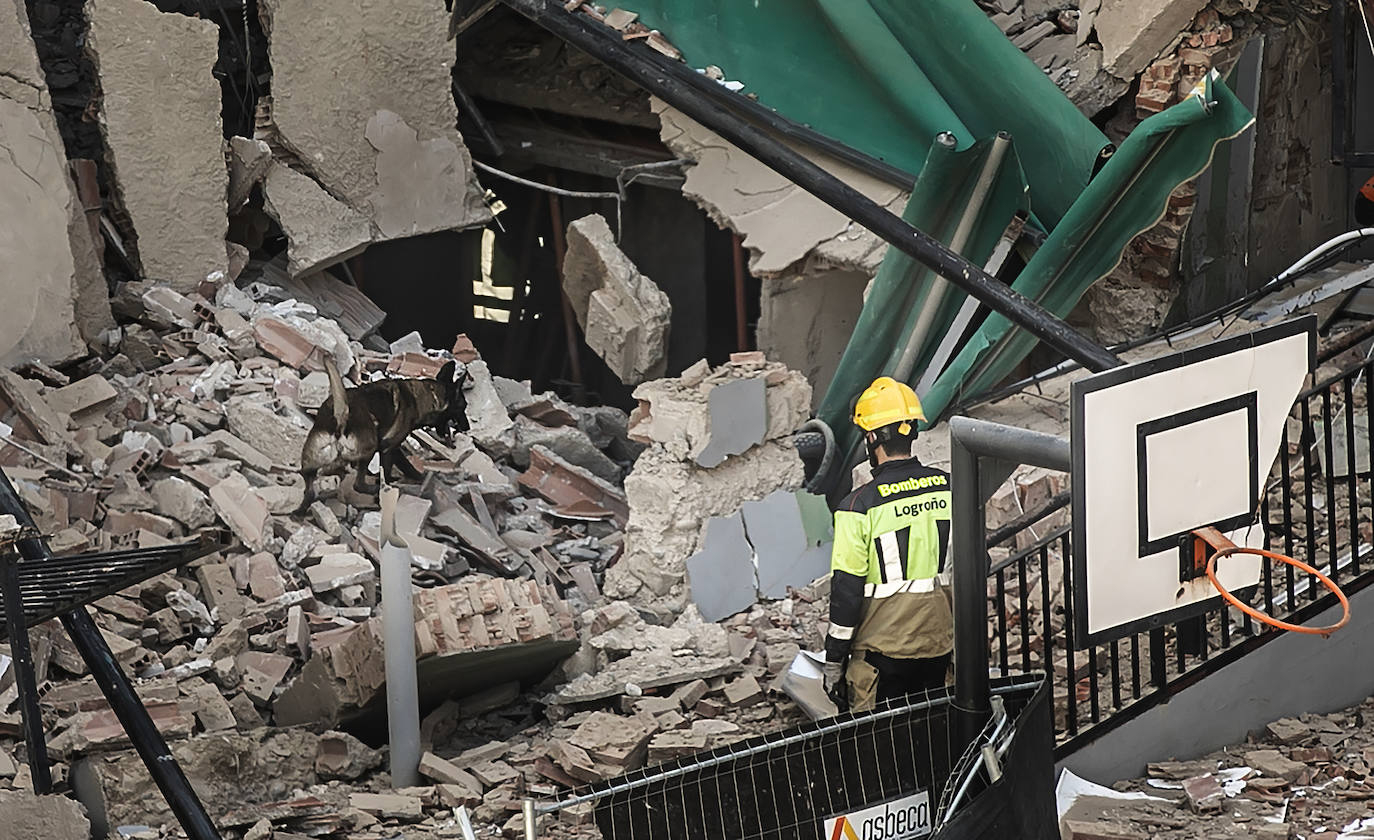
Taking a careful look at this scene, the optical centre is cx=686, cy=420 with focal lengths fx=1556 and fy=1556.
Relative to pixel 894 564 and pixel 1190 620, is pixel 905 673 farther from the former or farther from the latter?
pixel 1190 620

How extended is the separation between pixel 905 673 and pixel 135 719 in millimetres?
2536

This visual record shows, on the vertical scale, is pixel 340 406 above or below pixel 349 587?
above

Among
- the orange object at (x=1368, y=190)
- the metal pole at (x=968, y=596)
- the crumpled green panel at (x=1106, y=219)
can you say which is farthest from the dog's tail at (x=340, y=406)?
the orange object at (x=1368, y=190)

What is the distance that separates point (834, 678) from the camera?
539 cm

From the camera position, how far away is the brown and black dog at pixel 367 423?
788 cm

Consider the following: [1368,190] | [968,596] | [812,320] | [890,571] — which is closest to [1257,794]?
[890,571]

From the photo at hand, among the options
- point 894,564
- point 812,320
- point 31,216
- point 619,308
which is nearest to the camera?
point 894,564

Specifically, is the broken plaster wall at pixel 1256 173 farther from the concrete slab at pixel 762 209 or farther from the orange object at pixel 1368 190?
the concrete slab at pixel 762 209

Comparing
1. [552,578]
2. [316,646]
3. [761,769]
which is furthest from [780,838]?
[552,578]

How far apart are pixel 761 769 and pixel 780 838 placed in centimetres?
18

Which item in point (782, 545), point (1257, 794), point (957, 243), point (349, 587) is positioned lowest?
point (1257, 794)

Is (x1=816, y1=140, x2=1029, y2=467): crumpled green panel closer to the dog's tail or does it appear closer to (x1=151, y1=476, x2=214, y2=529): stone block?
the dog's tail

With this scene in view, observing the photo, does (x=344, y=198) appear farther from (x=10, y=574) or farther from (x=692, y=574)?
(x=10, y=574)

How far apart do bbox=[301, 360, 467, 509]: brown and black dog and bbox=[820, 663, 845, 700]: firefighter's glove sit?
3219 millimetres
